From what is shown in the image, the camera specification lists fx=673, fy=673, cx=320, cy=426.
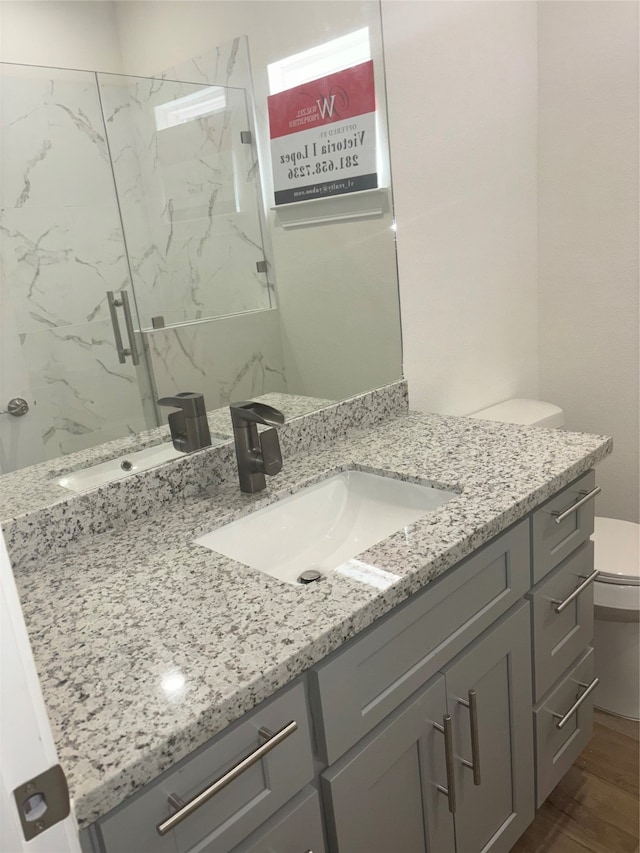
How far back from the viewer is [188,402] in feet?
4.36

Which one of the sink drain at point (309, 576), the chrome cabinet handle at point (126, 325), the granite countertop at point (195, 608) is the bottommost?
the sink drain at point (309, 576)

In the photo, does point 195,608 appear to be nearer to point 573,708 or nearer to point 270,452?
point 270,452

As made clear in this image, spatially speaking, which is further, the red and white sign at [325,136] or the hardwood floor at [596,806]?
the hardwood floor at [596,806]

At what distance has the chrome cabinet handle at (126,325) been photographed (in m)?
1.17

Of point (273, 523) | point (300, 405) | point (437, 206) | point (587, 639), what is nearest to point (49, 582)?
point (273, 523)

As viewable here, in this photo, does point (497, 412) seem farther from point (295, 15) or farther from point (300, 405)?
point (295, 15)

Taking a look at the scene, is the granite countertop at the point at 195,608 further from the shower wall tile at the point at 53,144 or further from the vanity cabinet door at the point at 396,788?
the shower wall tile at the point at 53,144

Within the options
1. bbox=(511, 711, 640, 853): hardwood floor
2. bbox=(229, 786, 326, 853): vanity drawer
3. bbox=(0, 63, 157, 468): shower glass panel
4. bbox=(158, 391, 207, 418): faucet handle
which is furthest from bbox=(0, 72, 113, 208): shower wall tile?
bbox=(511, 711, 640, 853): hardwood floor

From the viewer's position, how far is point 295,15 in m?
1.55

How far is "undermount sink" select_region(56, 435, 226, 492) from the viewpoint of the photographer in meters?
1.21

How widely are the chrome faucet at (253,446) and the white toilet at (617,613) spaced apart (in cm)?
101

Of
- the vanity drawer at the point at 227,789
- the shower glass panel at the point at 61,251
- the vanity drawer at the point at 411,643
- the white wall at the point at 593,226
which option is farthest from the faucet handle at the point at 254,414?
the white wall at the point at 593,226

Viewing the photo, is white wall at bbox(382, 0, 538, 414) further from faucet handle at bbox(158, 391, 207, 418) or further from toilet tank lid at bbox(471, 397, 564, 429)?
faucet handle at bbox(158, 391, 207, 418)

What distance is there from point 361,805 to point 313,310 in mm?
1052
